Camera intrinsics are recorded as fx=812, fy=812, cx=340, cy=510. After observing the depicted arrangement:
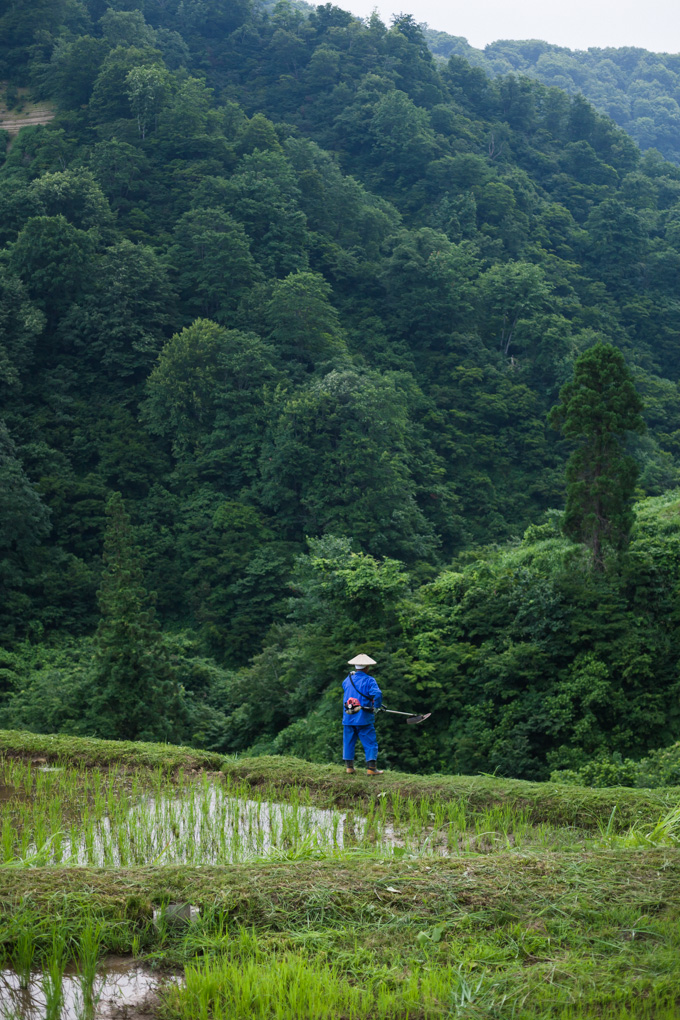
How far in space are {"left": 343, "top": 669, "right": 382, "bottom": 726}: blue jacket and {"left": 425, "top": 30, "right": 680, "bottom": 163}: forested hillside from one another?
6977 cm

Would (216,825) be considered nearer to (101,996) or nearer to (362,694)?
(362,694)

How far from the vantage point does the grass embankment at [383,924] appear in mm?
3381

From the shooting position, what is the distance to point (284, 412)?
2406 centimetres

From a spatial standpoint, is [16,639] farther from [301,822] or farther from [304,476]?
[301,822]

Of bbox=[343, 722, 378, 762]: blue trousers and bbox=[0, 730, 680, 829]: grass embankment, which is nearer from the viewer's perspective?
bbox=[0, 730, 680, 829]: grass embankment

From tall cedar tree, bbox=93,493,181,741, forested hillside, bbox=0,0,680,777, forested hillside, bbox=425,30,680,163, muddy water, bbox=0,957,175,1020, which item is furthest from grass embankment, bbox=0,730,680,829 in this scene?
forested hillside, bbox=425,30,680,163

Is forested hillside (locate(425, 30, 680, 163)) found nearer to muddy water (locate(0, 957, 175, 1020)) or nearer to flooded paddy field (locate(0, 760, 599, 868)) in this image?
flooded paddy field (locate(0, 760, 599, 868))

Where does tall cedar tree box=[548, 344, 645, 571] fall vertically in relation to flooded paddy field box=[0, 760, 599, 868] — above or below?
above

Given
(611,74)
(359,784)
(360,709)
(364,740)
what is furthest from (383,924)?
(611,74)

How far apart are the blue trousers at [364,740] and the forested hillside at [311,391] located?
2.69 m

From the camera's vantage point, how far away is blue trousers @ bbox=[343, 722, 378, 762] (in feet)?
22.2

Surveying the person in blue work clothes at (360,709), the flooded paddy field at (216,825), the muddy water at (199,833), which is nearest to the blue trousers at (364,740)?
the person in blue work clothes at (360,709)

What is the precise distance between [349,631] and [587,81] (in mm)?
79872

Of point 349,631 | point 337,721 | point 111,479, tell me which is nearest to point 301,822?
point 337,721
